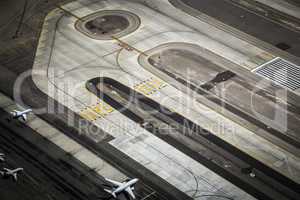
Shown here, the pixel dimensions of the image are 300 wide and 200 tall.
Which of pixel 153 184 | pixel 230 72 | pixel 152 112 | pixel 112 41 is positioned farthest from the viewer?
pixel 112 41

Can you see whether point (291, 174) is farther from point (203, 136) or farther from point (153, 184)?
point (153, 184)

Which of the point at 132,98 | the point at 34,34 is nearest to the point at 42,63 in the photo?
the point at 34,34

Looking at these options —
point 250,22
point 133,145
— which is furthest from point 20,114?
point 250,22

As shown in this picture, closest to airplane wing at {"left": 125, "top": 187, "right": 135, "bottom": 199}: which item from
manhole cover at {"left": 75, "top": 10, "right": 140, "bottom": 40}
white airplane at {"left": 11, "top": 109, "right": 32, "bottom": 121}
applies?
white airplane at {"left": 11, "top": 109, "right": 32, "bottom": 121}

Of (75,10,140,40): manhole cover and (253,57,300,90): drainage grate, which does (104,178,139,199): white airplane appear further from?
(75,10,140,40): manhole cover

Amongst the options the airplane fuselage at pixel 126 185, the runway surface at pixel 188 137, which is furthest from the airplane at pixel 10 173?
the runway surface at pixel 188 137

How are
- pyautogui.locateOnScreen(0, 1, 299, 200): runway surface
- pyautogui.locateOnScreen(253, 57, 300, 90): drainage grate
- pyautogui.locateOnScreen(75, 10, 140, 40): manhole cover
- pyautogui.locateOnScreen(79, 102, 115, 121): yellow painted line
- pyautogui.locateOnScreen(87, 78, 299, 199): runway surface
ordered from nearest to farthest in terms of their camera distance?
1. pyautogui.locateOnScreen(0, 1, 299, 200): runway surface
2. pyautogui.locateOnScreen(87, 78, 299, 199): runway surface
3. pyautogui.locateOnScreen(79, 102, 115, 121): yellow painted line
4. pyautogui.locateOnScreen(253, 57, 300, 90): drainage grate
5. pyautogui.locateOnScreen(75, 10, 140, 40): manhole cover

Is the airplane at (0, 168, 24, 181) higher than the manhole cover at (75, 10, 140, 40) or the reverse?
the reverse
